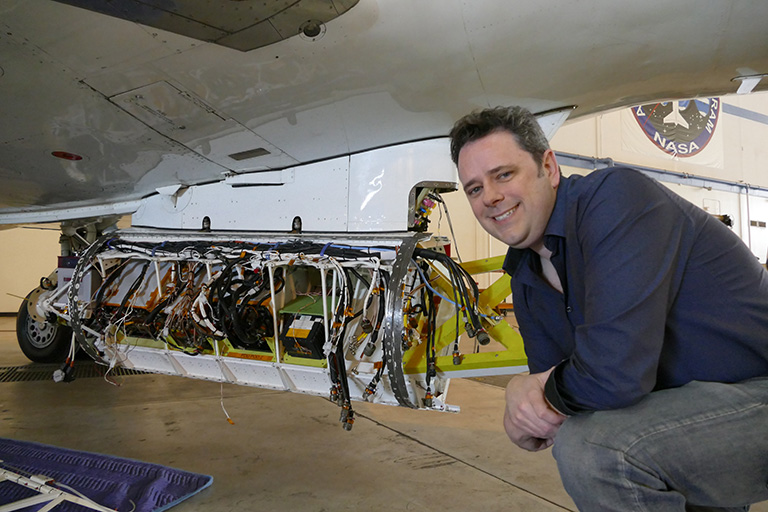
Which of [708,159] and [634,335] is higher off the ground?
[708,159]

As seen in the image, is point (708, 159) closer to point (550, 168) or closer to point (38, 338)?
point (550, 168)

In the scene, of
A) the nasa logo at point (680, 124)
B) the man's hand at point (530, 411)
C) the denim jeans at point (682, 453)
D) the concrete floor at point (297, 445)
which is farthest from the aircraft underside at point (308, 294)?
the nasa logo at point (680, 124)

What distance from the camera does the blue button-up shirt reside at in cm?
82

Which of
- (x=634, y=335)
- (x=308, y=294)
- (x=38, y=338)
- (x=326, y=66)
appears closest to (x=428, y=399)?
(x=308, y=294)

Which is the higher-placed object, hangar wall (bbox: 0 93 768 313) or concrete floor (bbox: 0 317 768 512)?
hangar wall (bbox: 0 93 768 313)

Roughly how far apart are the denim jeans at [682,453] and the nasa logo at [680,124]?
1289 cm

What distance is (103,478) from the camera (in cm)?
206

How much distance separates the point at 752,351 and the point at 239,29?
1.68 meters

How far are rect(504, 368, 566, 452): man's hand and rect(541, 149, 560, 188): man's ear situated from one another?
0.44 metres

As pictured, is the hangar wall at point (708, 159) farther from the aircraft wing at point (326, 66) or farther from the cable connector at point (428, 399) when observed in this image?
the cable connector at point (428, 399)

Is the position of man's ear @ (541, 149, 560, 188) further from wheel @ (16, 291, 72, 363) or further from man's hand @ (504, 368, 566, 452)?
wheel @ (16, 291, 72, 363)

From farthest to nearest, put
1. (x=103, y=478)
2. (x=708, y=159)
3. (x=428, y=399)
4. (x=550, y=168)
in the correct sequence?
1. (x=708, y=159)
2. (x=103, y=478)
3. (x=428, y=399)
4. (x=550, y=168)

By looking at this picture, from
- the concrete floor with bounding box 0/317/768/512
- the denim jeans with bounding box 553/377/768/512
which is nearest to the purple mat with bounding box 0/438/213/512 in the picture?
the concrete floor with bounding box 0/317/768/512

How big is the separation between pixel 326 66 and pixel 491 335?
4.42 feet
